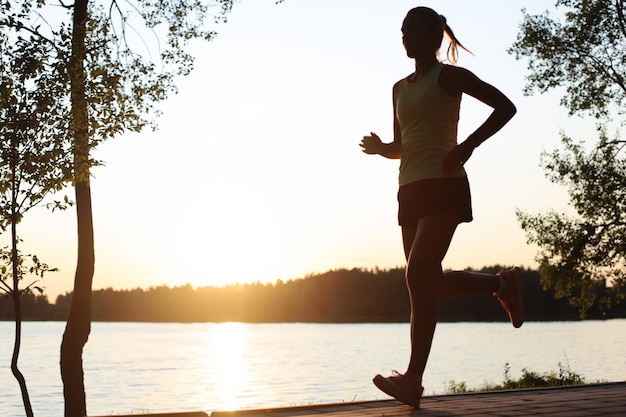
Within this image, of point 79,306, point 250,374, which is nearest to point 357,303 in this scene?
point 250,374

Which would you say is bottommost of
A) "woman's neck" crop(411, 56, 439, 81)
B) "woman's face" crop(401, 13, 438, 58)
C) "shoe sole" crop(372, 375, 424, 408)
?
"shoe sole" crop(372, 375, 424, 408)

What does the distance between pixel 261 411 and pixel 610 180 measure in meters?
24.2

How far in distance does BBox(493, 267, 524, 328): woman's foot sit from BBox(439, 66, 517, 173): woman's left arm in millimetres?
1048

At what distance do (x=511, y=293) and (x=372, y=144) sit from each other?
134 centimetres

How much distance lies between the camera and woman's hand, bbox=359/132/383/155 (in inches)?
199

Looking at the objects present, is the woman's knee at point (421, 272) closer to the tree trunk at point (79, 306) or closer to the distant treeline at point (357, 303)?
the tree trunk at point (79, 306)

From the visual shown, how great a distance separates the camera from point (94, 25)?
10.7 m

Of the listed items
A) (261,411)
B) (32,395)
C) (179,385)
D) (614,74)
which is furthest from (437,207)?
(179,385)

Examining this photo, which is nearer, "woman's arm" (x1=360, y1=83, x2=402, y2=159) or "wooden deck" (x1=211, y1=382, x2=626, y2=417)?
"wooden deck" (x1=211, y1=382, x2=626, y2=417)

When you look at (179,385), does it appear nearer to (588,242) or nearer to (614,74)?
(588,242)

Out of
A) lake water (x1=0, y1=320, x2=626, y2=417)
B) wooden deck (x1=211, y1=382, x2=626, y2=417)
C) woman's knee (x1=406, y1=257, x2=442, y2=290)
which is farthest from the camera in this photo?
lake water (x1=0, y1=320, x2=626, y2=417)

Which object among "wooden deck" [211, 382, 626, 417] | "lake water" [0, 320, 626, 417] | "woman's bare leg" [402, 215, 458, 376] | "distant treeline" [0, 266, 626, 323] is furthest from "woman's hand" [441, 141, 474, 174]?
"distant treeline" [0, 266, 626, 323]

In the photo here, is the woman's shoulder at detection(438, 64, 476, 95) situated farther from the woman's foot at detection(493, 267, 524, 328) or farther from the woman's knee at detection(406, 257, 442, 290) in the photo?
the woman's foot at detection(493, 267, 524, 328)

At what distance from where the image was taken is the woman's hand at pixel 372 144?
5062 millimetres
